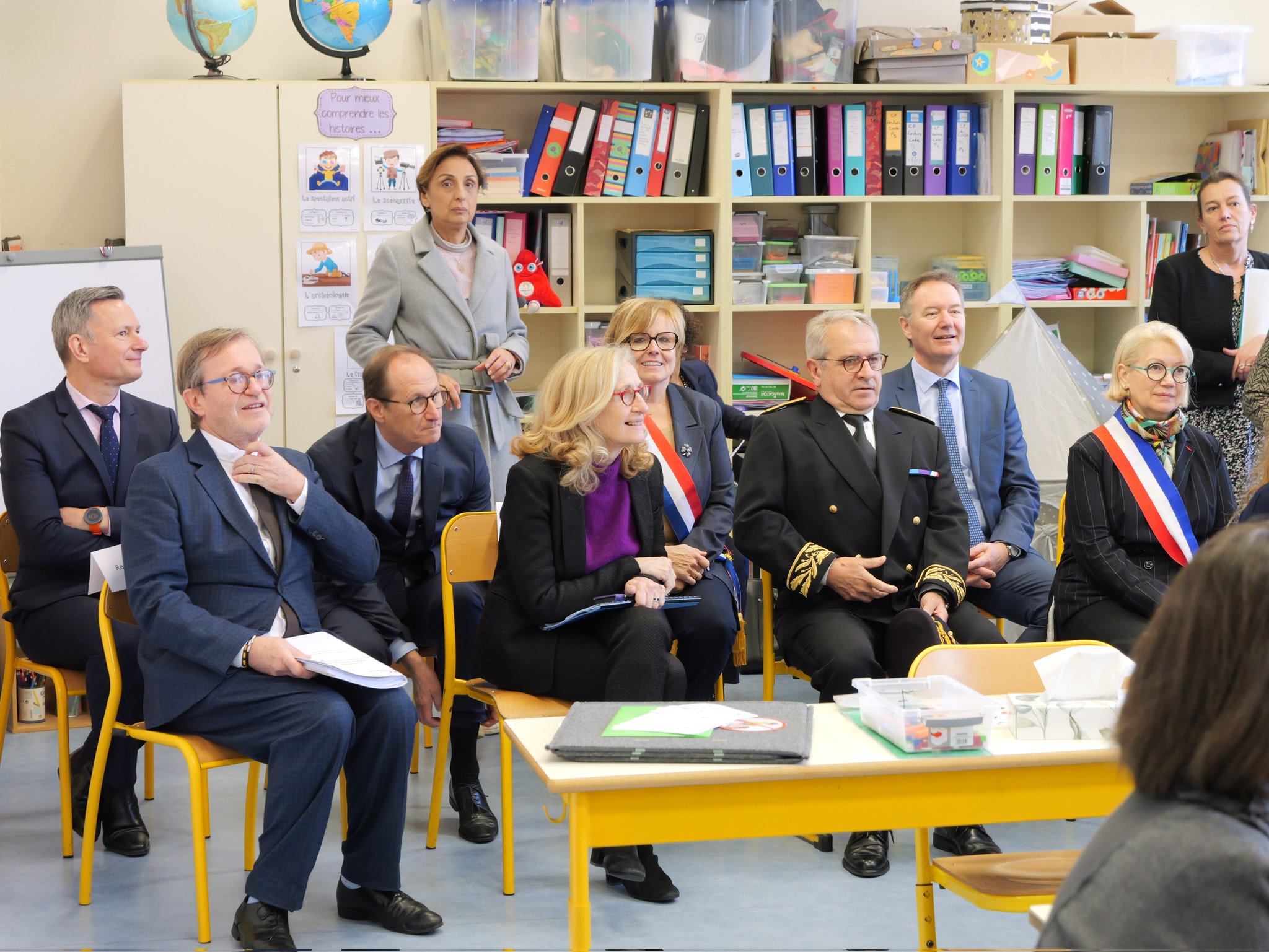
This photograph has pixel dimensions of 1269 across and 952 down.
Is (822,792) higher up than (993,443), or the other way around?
(993,443)

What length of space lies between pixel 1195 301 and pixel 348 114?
2961mm

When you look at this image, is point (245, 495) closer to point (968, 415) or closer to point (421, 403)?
point (421, 403)

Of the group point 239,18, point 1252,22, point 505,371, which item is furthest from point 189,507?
point 1252,22

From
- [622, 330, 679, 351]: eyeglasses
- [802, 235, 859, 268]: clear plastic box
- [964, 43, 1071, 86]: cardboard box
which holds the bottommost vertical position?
[622, 330, 679, 351]: eyeglasses

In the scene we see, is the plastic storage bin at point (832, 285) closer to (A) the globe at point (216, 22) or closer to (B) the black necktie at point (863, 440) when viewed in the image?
(B) the black necktie at point (863, 440)

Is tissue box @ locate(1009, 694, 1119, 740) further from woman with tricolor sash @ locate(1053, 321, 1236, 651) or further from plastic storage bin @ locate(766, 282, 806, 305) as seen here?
plastic storage bin @ locate(766, 282, 806, 305)

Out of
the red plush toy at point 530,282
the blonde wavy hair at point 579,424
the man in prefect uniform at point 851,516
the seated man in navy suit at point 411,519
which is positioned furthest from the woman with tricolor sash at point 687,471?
the red plush toy at point 530,282

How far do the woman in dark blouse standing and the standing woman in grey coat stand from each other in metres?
2.19

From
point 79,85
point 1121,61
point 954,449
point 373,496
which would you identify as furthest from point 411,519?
point 1121,61

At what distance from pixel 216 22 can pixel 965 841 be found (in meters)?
3.62

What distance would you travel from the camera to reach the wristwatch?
3.07 m

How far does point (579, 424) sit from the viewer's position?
285 cm

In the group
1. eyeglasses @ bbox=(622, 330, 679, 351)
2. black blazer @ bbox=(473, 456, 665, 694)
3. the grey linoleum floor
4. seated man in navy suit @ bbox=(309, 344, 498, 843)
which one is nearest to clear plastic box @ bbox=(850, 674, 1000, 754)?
the grey linoleum floor

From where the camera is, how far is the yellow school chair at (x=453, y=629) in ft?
9.10
